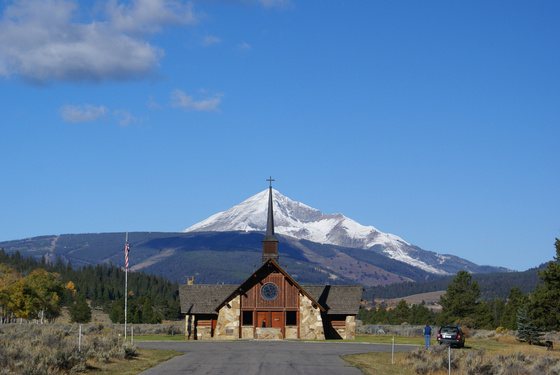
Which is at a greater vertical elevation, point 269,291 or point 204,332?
point 269,291

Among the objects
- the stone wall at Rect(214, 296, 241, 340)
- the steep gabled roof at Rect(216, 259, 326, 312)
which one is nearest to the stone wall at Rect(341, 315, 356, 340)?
the steep gabled roof at Rect(216, 259, 326, 312)

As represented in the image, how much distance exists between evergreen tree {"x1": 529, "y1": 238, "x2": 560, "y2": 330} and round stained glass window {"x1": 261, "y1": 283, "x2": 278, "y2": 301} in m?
23.8

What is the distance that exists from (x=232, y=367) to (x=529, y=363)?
686 inches

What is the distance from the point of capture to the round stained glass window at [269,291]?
6838 centimetres

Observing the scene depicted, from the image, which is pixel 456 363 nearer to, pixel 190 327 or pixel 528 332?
pixel 528 332

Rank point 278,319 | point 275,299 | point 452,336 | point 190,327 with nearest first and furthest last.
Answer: point 452,336, point 278,319, point 275,299, point 190,327

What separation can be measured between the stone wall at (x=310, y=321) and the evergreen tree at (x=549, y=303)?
65.1 feet

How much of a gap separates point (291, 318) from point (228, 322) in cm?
616

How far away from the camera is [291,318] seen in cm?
6825

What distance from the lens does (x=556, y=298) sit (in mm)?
56094

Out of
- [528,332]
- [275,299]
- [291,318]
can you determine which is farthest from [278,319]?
[528,332]

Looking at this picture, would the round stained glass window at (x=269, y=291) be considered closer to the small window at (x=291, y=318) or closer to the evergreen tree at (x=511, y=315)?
the small window at (x=291, y=318)

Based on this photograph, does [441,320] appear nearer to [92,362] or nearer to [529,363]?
[529,363]

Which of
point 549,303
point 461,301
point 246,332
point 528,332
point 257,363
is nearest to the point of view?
point 257,363
